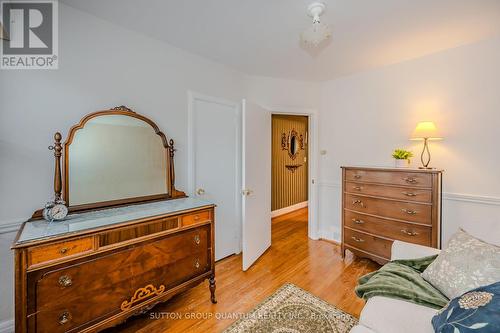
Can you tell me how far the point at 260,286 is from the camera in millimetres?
2250

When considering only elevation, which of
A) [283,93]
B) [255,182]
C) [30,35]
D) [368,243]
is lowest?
[368,243]

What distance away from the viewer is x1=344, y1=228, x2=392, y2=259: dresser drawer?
2.43 meters

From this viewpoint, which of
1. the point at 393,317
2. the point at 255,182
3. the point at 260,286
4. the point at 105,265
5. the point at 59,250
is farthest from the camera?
the point at 255,182

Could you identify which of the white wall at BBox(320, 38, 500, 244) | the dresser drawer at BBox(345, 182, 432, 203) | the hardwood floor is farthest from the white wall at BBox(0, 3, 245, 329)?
the white wall at BBox(320, 38, 500, 244)

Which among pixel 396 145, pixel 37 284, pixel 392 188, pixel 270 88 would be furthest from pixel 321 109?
pixel 37 284

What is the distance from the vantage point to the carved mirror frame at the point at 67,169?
155 cm

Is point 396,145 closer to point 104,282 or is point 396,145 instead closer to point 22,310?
point 104,282

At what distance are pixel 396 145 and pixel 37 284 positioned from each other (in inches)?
137

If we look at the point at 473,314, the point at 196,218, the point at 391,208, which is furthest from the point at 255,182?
the point at 473,314

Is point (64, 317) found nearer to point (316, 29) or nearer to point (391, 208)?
point (316, 29)

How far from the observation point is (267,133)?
3.06 m

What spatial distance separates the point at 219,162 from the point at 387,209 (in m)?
1.98

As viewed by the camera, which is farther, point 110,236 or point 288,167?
point 288,167

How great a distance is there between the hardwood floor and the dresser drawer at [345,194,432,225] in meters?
0.69
